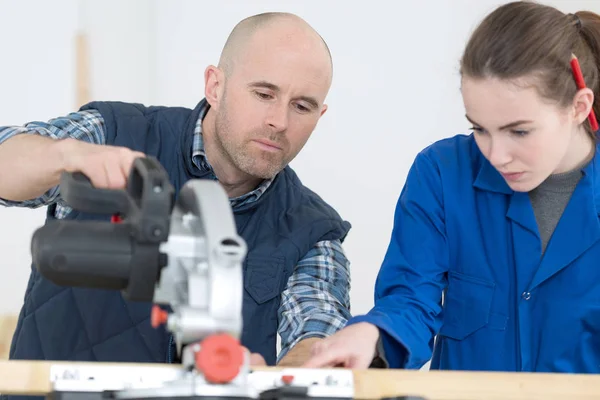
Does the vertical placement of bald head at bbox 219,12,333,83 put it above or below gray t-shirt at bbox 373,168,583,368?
above

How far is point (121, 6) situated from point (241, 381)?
2.79 metres

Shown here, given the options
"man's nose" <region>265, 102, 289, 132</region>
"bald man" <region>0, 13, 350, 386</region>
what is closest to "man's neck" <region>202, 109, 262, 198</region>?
"bald man" <region>0, 13, 350, 386</region>

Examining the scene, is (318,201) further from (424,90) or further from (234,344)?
(424,90)

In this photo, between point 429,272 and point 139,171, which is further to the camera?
point 429,272

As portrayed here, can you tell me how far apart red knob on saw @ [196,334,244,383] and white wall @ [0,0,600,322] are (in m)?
2.58

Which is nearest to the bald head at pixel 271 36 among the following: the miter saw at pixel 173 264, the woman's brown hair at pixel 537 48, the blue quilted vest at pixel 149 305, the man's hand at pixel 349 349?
the blue quilted vest at pixel 149 305

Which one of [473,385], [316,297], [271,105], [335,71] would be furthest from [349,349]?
[335,71]

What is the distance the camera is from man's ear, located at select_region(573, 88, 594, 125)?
70.0 inches

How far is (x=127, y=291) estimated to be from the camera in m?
1.14

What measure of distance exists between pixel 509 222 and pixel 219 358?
997 millimetres

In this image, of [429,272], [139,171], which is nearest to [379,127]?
[429,272]

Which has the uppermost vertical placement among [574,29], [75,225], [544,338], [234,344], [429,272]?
[574,29]

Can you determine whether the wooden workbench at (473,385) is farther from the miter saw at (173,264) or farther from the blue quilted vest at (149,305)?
the blue quilted vest at (149,305)

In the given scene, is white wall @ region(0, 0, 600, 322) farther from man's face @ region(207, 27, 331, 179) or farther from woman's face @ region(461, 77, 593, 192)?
woman's face @ region(461, 77, 593, 192)
